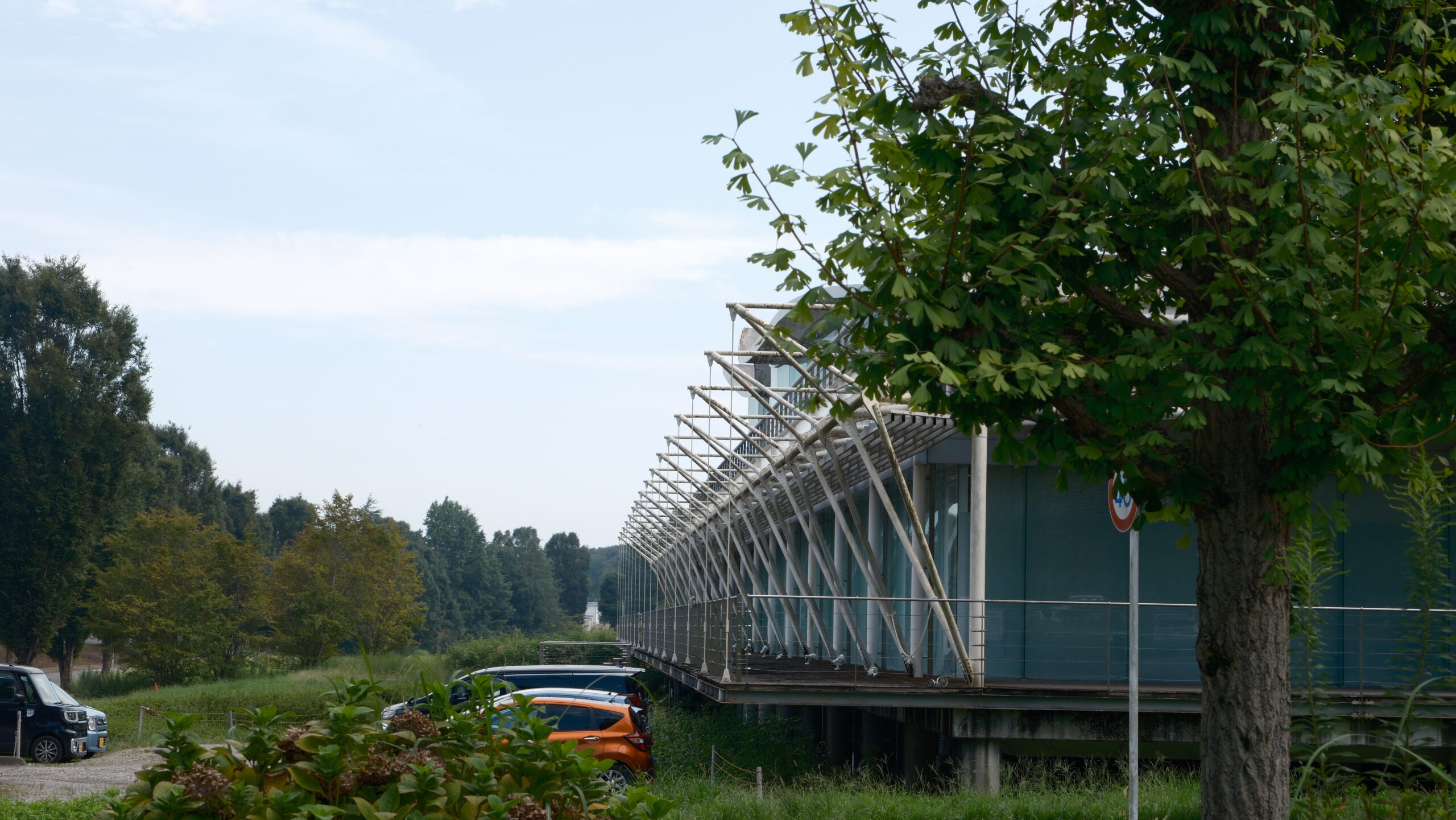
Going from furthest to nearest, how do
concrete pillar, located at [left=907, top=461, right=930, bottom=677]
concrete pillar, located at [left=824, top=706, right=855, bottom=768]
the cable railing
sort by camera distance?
concrete pillar, located at [left=824, top=706, right=855, bottom=768], concrete pillar, located at [left=907, top=461, right=930, bottom=677], the cable railing

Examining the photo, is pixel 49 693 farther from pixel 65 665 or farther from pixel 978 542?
pixel 65 665

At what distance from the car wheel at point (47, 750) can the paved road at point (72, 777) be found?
177 millimetres

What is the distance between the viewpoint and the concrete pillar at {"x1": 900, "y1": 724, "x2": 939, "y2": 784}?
17781mm

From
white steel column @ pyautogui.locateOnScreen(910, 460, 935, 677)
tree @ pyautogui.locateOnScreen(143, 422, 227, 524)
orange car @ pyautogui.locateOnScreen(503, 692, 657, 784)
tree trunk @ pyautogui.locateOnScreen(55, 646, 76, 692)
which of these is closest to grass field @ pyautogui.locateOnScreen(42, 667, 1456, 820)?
orange car @ pyautogui.locateOnScreen(503, 692, 657, 784)

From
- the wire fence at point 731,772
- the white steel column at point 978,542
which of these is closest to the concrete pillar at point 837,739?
the wire fence at point 731,772

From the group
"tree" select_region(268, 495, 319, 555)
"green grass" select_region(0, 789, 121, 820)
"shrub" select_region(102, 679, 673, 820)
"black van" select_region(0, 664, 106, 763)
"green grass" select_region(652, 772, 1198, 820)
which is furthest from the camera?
"tree" select_region(268, 495, 319, 555)

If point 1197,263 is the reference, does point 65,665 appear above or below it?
below

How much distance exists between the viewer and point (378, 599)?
5419 centimetres

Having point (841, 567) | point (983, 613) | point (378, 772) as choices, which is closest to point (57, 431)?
point (841, 567)

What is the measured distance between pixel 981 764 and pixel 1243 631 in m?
9.77

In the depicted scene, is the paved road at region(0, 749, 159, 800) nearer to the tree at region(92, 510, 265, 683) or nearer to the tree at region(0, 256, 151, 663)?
the tree at region(92, 510, 265, 683)

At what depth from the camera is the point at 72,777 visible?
2180cm

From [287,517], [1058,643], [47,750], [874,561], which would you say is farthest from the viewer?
[287,517]

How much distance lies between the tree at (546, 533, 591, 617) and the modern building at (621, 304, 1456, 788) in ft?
506
